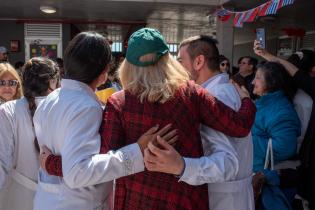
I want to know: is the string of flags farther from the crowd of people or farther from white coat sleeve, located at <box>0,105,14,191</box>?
white coat sleeve, located at <box>0,105,14,191</box>

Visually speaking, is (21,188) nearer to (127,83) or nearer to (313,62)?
(127,83)

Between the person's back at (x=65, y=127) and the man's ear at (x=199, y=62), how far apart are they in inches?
23.2

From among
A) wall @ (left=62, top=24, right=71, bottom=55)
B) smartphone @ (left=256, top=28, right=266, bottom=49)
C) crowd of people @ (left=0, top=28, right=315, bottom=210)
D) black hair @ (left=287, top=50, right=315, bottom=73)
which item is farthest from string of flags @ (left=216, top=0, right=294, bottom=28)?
wall @ (left=62, top=24, right=71, bottom=55)

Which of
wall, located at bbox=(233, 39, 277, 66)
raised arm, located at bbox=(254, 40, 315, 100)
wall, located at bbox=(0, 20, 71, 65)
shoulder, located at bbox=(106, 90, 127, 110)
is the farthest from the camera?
wall, located at bbox=(233, 39, 277, 66)

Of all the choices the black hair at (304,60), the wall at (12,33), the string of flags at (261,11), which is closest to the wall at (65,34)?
the wall at (12,33)

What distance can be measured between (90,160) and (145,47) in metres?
0.51

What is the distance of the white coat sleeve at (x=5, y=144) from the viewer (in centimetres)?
211

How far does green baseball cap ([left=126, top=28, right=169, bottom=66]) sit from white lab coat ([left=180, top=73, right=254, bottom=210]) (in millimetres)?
404

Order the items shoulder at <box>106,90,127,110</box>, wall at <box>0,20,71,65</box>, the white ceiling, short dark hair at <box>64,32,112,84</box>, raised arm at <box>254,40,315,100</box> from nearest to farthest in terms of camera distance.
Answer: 1. shoulder at <box>106,90,127,110</box>
2. short dark hair at <box>64,32,112,84</box>
3. raised arm at <box>254,40,315,100</box>
4. the white ceiling
5. wall at <box>0,20,71,65</box>

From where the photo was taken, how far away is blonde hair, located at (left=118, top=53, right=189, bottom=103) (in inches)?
55.3

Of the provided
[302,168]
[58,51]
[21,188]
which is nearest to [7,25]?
[58,51]

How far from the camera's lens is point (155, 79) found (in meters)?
1.45

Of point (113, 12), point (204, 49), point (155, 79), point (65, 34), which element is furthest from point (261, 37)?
point (65, 34)

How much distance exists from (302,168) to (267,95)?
2.03 feet
